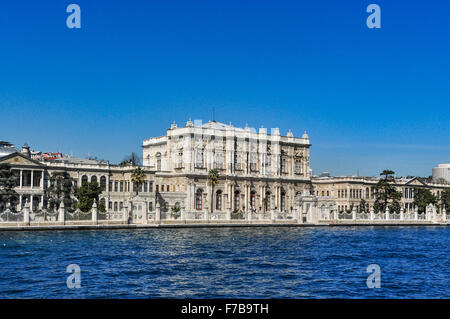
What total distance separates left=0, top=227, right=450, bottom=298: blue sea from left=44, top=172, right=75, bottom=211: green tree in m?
25.5

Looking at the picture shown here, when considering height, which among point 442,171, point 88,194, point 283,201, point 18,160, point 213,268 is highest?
point 442,171

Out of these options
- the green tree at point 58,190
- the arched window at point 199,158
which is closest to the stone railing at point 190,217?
the green tree at point 58,190

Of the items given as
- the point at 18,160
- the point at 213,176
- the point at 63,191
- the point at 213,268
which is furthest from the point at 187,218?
the point at 213,268

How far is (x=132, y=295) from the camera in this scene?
18531 millimetres

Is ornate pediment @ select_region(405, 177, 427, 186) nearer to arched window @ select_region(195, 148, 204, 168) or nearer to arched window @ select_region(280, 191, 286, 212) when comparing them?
arched window @ select_region(280, 191, 286, 212)

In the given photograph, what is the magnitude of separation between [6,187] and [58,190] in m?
8.44

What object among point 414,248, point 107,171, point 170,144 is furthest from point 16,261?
point 170,144

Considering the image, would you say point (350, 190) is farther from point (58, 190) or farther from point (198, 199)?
point (58, 190)

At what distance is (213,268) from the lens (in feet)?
82.2

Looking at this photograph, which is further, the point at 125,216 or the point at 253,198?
the point at 253,198

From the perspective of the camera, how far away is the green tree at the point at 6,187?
57.1 metres

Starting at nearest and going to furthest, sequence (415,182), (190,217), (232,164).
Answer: (190,217)
(232,164)
(415,182)

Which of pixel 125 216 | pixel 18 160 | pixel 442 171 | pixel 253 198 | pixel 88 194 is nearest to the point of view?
pixel 125 216
